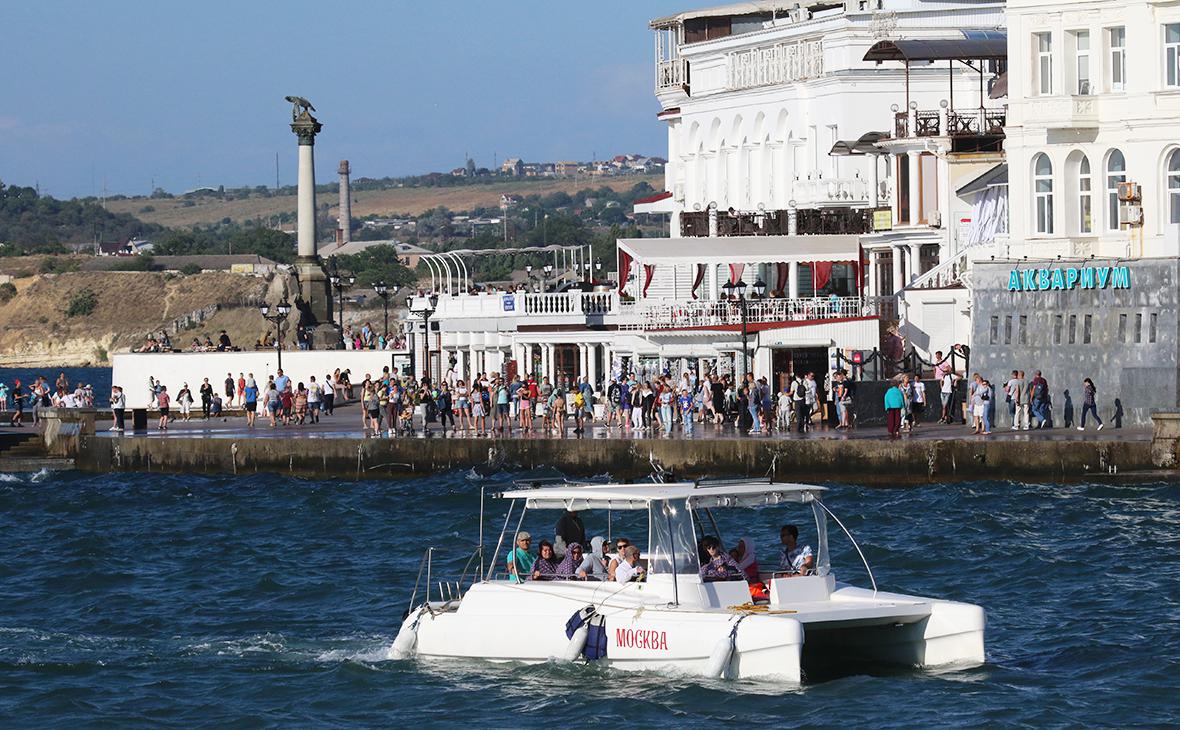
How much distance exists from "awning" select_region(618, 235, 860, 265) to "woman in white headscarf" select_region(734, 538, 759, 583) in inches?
1529

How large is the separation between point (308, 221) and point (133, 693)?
6397 cm

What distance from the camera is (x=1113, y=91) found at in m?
48.8

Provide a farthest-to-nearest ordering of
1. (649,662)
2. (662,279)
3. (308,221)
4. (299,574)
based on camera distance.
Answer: (308,221) < (662,279) < (299,574) < (649,662)

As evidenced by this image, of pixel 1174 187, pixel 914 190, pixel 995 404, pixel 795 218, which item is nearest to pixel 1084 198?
pixel 1174 187

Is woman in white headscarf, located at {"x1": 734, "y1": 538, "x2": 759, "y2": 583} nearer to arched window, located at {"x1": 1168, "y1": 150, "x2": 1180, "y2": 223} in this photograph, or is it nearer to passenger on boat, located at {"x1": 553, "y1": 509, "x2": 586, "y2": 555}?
passenger on boat, located at {"x1": 553, "y1": 509, "x2": 586, "y2": 555}

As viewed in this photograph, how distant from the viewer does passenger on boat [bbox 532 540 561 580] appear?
26.2 m

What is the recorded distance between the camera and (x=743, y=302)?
52.3m

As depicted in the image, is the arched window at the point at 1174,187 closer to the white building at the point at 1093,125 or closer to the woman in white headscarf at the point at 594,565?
the white building at the point at 1093,125

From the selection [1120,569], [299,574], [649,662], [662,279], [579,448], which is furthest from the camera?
[662,279]

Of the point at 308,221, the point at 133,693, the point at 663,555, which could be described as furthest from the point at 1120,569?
the point at 308,221

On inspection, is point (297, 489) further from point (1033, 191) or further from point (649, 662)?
point (649, 662)

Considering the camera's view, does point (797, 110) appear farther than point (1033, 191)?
Yes

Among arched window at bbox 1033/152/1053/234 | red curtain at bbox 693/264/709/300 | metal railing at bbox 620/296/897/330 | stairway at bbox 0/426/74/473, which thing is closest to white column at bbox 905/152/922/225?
metal railing at bbox 620/296/897/330

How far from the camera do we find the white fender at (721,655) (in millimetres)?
23797
